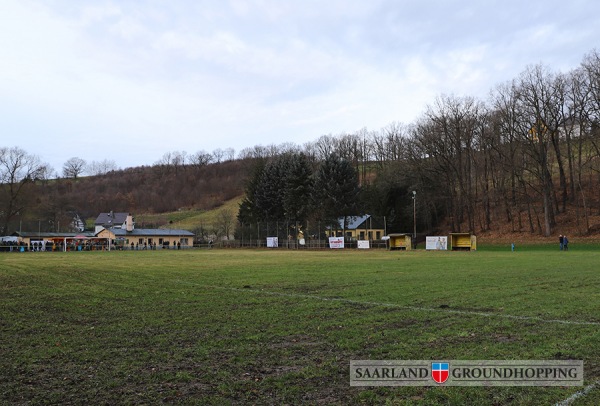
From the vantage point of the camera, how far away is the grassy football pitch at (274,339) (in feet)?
17.5

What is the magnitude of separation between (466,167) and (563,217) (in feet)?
47.2

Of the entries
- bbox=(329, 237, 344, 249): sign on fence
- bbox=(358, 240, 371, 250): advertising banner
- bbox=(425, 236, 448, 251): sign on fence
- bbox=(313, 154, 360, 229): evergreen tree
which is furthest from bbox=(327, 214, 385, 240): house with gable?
bbox=(425, 236, 448, 251): sign on fence

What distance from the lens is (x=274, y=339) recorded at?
8.09 metres

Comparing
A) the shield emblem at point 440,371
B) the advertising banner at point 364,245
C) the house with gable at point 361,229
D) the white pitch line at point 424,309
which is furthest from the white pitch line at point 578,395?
the house with gable at point 361,229

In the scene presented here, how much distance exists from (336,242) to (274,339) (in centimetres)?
5571

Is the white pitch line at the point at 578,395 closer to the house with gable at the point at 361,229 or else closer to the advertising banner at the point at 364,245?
the advertising banner at the point at 364,245

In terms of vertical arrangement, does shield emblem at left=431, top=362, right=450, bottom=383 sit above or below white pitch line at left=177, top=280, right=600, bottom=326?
above

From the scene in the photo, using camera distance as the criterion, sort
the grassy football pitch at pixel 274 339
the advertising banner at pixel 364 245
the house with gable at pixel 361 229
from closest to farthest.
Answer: the grassy football pitch at pixel 274 339
the advertising banner at pixel 364 245
the house with gable at pixel 361 229

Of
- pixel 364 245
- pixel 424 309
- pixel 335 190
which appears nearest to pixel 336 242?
pixel 364 245

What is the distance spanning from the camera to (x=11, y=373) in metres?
6.14

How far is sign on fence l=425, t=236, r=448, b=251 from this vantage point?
5307 cm
